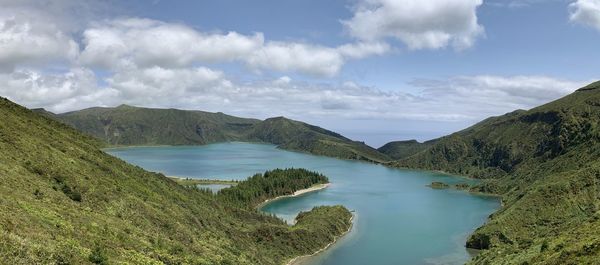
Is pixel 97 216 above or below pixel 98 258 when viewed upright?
above

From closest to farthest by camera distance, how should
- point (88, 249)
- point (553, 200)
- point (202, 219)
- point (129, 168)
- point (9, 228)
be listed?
point (9, 228) → point (88, 249) → point (202, 219) → point (129, 168) → point (553, 200)

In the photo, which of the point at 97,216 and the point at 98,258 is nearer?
the point at 98,258

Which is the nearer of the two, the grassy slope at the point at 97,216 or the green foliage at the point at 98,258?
the green foliage at the point at 98,258

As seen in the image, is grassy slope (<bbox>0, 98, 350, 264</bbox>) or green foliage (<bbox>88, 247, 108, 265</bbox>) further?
grassy slope (<bbox>0, 98, 350, 264</bbox>)

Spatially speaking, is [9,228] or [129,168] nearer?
[9,228]

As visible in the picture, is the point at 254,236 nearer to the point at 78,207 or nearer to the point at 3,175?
the point at 78,207

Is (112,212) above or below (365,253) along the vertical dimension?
above

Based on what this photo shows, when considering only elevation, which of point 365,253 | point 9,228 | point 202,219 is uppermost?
point 9,228

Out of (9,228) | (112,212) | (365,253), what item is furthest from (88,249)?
(365,253)
